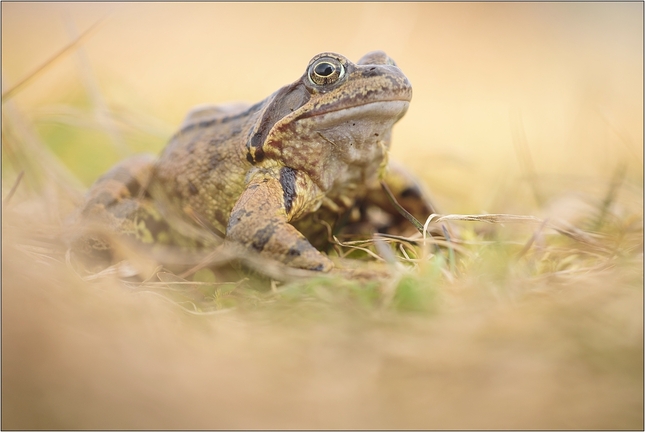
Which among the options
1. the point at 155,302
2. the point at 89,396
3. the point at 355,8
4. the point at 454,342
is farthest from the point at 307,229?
the point at 355,8

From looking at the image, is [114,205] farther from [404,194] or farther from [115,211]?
[404,194]

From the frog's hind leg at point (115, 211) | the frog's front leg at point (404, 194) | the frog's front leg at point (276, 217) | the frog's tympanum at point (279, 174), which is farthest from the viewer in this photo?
the frog's front leg at point (404, 194)

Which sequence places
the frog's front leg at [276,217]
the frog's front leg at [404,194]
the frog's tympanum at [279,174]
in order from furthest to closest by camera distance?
the frog's front leg at [404,194], the frog's tympanum at [279,174], the frog's front leg at [276,217]

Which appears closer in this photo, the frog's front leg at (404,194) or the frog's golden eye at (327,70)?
the frog's golden eye at (327,70)

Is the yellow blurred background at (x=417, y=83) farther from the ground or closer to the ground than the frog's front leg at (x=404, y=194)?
farther from the ground

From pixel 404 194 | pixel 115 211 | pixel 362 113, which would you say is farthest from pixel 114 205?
pixel 404 194

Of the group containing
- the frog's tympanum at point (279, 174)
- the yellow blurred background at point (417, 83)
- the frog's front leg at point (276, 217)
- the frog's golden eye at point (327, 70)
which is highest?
the yellow blurred background at point (417, 83)

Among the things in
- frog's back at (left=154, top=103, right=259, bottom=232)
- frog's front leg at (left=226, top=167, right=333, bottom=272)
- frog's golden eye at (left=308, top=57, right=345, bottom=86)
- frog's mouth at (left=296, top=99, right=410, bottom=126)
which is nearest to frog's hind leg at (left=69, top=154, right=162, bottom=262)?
frog's back at (left=154, top=103, right=259, bottom=232)

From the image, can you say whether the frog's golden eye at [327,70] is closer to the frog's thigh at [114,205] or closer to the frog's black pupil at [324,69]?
the frog's black pupil at [324,69]

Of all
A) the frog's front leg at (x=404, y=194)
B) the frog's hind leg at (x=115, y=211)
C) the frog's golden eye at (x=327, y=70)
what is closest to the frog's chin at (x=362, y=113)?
the frog's golden eye at (x=327, y=70)
